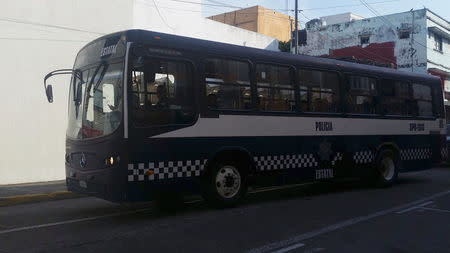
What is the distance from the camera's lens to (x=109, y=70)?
7.12 metres

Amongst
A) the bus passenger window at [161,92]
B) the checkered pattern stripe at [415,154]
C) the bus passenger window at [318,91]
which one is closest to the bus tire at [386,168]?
the checkered pattern stripe at [415,154]

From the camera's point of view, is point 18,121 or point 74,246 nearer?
point 74,246

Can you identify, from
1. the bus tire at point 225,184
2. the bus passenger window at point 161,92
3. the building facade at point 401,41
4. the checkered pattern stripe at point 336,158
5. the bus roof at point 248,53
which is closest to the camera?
the bus passenger window at point 161,92

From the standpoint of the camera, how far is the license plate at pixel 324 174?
9.74m

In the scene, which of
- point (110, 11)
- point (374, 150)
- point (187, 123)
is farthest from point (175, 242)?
point (110, 11)

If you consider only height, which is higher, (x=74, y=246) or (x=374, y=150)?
(x=374, y=150)

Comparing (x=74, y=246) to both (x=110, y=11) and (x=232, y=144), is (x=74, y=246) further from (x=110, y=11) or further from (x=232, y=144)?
(x=110, y=11)

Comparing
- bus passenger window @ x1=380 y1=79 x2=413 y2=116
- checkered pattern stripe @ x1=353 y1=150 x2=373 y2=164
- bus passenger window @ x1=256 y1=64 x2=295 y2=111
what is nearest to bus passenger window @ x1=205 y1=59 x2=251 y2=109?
bus passenger window @ x1=256 y1=64 x2=295 y2=111

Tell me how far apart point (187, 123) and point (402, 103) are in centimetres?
710

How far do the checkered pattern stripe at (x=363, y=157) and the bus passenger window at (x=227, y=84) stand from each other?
373 centimetres

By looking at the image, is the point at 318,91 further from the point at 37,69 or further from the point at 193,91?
the point at 37,69

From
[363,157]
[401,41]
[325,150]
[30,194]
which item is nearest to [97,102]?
[30,194]

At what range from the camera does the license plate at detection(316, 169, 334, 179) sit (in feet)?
32.0

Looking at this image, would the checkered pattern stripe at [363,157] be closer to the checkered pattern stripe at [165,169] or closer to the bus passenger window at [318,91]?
the bus passenger window at [318,91]
